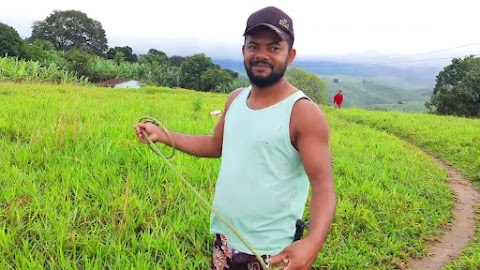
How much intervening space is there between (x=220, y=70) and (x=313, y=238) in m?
38.2

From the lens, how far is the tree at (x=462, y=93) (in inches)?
1071

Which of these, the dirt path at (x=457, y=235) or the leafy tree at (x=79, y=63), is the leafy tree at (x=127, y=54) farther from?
the dirt path at (x=457, y=235)

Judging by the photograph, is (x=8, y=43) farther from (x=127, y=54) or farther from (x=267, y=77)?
(x=267, y=77)

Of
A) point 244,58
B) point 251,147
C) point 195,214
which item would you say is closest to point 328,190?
point 251,147

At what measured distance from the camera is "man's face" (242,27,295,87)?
1585 millimetres

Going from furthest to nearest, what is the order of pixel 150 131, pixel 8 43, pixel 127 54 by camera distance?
pixel 127 54
pixel 8 43
pixel 150 131

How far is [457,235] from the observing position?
4.54 metres

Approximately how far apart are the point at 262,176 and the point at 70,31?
6458 cm

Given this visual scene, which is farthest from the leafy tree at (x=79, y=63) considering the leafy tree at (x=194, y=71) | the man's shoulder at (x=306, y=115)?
the man's shoulder at (x=306, y=115)

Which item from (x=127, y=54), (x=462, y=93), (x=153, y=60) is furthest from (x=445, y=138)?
(x=127, y=54)

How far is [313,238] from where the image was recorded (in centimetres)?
141

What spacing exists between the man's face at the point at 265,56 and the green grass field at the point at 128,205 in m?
1.64

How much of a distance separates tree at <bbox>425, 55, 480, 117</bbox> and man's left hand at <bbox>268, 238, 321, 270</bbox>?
96.6ft

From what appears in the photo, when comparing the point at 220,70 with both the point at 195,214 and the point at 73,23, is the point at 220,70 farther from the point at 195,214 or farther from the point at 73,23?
the point at 195,214
